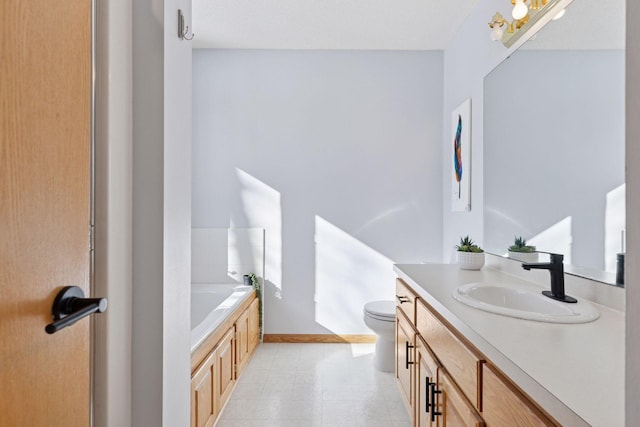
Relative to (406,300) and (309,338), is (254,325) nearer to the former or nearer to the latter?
(309,338)

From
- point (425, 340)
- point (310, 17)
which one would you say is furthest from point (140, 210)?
point (310, 17)

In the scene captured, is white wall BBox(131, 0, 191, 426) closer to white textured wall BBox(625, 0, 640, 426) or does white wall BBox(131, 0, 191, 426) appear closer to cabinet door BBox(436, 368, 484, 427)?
cabinet door BBox(436, 368, 484, 427)

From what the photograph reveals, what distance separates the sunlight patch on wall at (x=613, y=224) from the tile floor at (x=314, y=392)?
1362 mm

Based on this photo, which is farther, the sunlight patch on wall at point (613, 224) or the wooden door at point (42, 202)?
the sunlight patch on wall at point (613, 224)

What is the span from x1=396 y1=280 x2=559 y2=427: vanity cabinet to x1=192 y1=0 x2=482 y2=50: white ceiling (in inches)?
77.1

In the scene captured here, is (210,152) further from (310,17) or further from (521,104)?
(521,104)

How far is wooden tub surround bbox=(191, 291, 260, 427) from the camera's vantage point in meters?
1.71

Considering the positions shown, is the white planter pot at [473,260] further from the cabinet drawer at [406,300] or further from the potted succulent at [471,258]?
the cabinet drawer at [406,300]

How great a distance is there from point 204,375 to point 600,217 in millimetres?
1811

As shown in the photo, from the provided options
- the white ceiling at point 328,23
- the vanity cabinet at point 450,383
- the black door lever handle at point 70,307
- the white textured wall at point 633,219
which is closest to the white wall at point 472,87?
the white ceiling at point 328,23

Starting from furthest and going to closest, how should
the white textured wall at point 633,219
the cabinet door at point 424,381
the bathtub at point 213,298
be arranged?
the bathtub at point 213,298 → the cabinet door at point 424,381 → the white textured wall at point 633,219

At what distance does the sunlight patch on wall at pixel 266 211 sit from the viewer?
3316mm

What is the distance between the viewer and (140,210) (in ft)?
3.52

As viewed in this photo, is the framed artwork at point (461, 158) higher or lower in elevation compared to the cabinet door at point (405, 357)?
higher
